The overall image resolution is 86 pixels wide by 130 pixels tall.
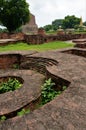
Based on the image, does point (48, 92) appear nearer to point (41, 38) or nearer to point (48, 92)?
point (48, 92)

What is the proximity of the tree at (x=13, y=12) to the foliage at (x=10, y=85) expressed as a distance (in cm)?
1947

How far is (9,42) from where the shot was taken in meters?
12.7

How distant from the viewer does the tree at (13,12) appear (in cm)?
2392

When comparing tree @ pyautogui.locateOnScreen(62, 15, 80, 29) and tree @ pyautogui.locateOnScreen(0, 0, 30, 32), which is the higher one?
tree @ pyautogui.locateOnScreen(0, 0, 30, 32)

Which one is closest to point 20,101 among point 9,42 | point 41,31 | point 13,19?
point 9,42

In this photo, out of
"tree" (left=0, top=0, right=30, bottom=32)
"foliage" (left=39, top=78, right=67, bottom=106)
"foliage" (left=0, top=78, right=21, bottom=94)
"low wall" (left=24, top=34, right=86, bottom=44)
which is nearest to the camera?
"foliage" (left=39, top=78, right=67, bottom=106)

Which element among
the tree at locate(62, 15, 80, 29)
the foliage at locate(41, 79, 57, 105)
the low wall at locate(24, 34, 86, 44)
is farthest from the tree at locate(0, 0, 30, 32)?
the tree at locate(62, 15, 80, 29)

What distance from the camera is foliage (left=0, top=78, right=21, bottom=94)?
516 cm

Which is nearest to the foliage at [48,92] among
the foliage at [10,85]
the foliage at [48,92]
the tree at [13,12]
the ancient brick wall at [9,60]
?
the foliage at [48,92]

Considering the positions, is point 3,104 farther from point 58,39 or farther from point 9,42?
point 58,39

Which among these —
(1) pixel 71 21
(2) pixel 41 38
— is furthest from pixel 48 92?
(1) pixel 71 21

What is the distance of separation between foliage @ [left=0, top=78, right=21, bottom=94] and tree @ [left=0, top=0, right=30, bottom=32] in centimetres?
1947

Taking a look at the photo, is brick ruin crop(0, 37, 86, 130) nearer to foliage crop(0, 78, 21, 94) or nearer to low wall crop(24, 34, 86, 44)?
foliage crop(0, 78, 21, 94)

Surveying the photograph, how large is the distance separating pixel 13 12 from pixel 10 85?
19.9 meters
